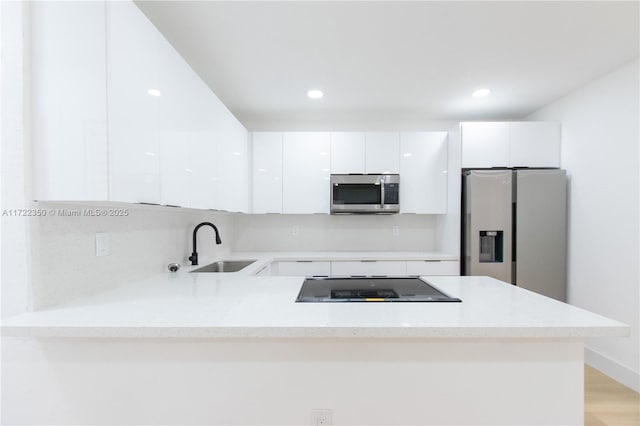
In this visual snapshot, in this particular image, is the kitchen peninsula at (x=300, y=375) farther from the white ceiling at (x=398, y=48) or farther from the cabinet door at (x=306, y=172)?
the cabinet door at (x=306, y=172)

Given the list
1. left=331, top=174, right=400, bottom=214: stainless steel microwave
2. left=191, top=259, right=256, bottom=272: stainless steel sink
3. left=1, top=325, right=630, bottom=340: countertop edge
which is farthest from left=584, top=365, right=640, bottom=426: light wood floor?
left=191, top=259, right=256, bottom=272: stainless steel sink

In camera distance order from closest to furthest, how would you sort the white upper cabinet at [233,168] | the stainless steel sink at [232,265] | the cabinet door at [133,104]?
the cabinet door at [133,104], the white upper cabinet at [233,168], the stainless steel sink at [232,265]

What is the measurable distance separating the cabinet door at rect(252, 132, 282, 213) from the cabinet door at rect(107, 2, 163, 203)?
6.34ft

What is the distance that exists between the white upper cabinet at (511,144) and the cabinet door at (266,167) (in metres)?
2.03

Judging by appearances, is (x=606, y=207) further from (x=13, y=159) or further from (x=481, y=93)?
(x=13, y=159)

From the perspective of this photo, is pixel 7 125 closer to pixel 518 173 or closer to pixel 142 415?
pixel 142 415

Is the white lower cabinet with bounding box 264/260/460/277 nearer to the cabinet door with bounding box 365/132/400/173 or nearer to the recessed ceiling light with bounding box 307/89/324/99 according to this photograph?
the cabinet door with bounding box 365/132/400/173

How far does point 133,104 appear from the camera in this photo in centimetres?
126

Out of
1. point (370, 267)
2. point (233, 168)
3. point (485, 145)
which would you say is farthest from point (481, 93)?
point (233, 168)

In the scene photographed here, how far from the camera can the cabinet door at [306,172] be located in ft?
11.1

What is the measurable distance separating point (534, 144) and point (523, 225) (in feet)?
2.90

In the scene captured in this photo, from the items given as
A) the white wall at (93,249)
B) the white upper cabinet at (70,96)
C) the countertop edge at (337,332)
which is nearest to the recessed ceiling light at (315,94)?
the white wall at (93,249)

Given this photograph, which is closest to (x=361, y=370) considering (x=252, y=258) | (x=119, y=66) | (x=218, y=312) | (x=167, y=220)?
(x=218, y=312)

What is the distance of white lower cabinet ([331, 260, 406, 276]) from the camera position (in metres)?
3.13
